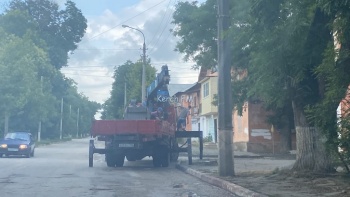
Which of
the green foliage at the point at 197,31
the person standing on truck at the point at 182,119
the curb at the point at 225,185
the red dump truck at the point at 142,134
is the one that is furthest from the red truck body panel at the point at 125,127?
the green foliage at the point at 197,31

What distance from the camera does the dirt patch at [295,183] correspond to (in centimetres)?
1272

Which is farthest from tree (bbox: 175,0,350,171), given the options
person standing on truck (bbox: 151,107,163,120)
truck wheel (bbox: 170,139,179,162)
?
person standing on truck (bbox: 151,107,163,120)

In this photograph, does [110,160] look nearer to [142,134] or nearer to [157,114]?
[142,134]

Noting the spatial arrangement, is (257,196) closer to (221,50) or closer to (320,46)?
(320,46)

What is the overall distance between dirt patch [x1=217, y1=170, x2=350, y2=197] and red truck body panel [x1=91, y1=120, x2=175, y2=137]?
5.07m

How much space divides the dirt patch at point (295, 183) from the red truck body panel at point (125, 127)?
5.07 meters

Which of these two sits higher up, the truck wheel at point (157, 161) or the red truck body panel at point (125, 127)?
the red truck body panel at point (125, 127)

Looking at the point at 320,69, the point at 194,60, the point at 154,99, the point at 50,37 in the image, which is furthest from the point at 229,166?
the point at 50,37

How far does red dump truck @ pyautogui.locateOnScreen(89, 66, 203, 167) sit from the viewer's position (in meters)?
21.8

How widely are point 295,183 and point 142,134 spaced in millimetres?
8246

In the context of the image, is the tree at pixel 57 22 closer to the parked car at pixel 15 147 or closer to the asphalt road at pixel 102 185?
the parked car at pixel 15 147

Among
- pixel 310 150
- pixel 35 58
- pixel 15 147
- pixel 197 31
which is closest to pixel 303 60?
pixel 310 150

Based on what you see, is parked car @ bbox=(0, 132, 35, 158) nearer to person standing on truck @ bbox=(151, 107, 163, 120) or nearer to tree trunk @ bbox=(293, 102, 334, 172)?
person standing on truck @ bbox=(151, 107, 163, 120)

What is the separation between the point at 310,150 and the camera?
52.6 ft
